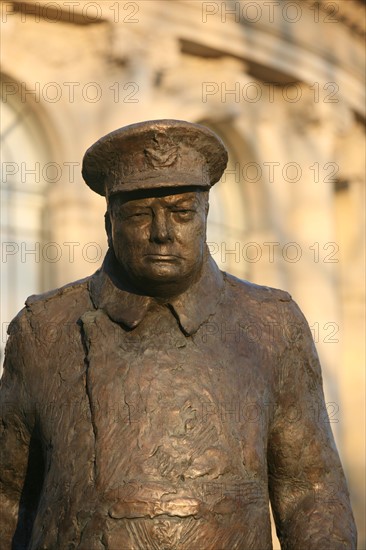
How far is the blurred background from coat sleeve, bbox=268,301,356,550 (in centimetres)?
1142

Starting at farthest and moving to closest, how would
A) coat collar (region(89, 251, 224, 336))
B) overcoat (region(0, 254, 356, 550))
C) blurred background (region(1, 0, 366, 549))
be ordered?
1. blurred background (region(1, 0, 366, 549))
2. coat collar (region(89, 251, 224, 336))
3. overcoat (region(0, 254, 356, 550))

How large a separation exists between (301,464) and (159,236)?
2.29ft

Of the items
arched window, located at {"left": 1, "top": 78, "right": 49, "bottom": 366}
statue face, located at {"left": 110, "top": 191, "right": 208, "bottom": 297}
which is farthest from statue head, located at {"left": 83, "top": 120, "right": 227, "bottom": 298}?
arched window, located at {"left": 1, "top": 78, "right": 49, "bottom": 366}

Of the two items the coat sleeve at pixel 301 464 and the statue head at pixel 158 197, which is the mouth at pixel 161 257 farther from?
the coat sleeve at pixel 301 464

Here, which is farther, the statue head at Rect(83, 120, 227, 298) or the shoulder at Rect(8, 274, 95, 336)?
the shoulder at Rect(8, 274, 95, 336)

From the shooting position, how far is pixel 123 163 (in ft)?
12.1

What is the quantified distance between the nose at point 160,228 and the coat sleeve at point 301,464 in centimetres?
45

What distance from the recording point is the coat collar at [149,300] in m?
3.70

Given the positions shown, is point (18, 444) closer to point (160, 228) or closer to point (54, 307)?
point (54, 307)

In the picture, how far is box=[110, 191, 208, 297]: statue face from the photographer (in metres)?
3.62

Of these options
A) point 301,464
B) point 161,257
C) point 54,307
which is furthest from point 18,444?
point 301,464

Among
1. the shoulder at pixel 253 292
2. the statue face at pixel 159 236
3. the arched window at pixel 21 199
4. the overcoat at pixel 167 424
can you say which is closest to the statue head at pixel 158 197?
the statue face at pixel 159 236

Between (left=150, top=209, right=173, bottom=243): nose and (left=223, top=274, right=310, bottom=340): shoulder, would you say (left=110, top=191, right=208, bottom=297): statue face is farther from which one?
(left=223, top=274, right=310, bottom=340): shoulder

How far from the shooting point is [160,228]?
3602mm
